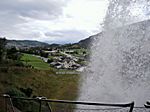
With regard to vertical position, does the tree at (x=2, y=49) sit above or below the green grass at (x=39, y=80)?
above

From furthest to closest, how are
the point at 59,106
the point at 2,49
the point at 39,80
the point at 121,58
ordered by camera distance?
the point at 2,49
the point at 39,80
the point at 121,58
the point at 59,106

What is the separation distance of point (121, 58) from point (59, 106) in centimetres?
339

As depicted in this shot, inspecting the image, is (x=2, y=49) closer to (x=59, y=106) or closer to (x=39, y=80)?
(x=39, y=80)

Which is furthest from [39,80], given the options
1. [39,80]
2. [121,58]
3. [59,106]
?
[59,106]

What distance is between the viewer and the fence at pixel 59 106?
3.47 meters

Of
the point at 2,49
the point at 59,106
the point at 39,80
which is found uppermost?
the point at 2,49

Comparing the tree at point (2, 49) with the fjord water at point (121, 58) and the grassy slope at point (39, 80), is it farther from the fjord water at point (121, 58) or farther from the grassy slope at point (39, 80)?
the fjord water at point (121, 58)

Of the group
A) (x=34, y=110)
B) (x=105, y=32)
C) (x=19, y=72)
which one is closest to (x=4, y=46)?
(x=19, y=72)

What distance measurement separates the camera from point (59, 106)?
6.55 m

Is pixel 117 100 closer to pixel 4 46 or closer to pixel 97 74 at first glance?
pixel 97 74

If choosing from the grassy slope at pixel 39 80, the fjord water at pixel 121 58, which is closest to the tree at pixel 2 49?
the grassy slope at pixel 39 80

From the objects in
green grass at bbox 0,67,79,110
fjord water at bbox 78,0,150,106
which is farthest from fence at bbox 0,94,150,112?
green grass at bbox 0,67,79,110

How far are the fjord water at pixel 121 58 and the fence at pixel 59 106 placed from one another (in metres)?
1.29

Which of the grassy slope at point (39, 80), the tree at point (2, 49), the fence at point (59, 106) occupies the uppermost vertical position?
the tree at point (2, 49)
